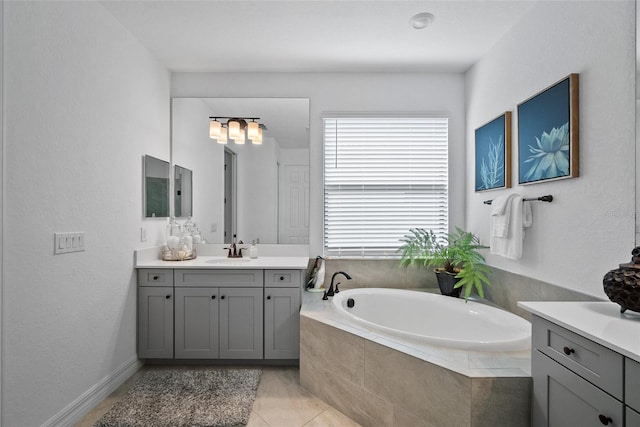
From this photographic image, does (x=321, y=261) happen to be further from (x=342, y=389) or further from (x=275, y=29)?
(x=275, y=29)

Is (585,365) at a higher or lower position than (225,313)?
higher

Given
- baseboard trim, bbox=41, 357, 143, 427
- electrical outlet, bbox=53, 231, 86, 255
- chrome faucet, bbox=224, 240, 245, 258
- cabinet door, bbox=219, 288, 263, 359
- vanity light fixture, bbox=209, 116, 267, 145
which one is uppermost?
vanity light fixture, bbox=209, 116, 267, 145

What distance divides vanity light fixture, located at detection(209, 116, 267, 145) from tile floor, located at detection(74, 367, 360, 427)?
2.00 meters

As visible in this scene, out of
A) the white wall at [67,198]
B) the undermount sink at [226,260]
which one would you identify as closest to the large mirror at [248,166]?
the undermount sink at [226,260]

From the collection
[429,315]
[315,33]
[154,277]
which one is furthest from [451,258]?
[154,277]

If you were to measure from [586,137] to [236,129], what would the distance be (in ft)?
8.30

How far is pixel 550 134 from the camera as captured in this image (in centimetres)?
186

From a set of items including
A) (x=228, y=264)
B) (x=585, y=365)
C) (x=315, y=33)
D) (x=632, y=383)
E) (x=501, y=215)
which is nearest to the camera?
(x=632, y=383)

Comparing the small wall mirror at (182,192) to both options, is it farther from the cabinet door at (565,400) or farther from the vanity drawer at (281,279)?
the cabinet door at (565,400)

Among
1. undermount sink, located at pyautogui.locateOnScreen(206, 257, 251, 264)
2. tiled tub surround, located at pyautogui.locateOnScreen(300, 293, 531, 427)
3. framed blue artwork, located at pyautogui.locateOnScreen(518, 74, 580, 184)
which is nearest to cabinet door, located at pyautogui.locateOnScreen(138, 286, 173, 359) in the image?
undermount sink, located at pyautogui.locateOnScreen(206, 257, 251, 264)

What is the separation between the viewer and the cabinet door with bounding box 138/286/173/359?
2525mm

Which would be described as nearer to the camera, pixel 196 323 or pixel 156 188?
pixel 196 323

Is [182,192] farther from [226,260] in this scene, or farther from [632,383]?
[632,383]

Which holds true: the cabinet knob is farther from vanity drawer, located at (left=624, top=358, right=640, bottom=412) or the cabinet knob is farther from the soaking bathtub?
the soaking bathtub
